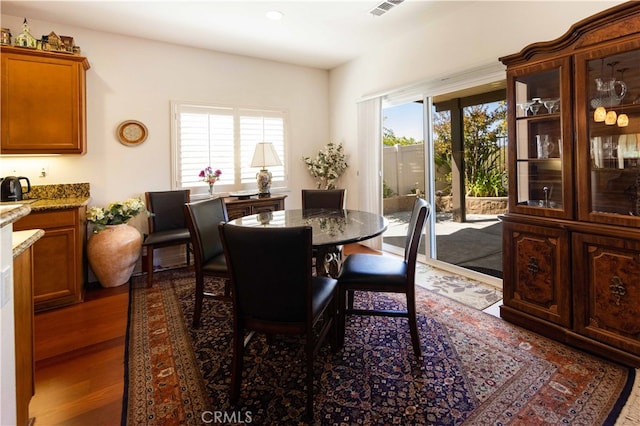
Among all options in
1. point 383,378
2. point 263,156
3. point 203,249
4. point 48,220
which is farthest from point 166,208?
point 383,378

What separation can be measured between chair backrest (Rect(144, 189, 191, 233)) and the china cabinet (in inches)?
139

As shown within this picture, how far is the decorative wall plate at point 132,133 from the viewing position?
151 inches

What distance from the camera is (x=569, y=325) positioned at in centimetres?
218

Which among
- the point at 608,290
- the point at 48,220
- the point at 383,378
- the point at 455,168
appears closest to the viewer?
the point at 383,378

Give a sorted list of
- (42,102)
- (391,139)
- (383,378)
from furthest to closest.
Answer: (391,139) → (42,102) → (383,378)

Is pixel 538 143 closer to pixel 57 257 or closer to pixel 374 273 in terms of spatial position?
pixel 374 273

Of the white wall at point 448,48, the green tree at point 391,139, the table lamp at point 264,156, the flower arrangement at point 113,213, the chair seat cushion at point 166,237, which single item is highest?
the white wall at point 448,48

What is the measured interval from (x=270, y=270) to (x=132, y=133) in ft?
10.9

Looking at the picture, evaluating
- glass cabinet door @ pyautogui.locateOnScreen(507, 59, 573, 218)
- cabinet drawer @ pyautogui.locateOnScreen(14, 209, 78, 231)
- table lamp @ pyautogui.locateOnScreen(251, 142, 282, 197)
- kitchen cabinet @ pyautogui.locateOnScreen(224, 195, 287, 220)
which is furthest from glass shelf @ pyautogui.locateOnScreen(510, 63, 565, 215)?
cabinet drawer @ pyautogui.locateOnScreen(14, 209, 78, 231)

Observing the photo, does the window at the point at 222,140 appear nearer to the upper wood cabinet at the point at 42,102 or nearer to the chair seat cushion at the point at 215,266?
the upper wood cabinet at the point at 42,102

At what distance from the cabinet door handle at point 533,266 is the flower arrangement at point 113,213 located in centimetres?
377

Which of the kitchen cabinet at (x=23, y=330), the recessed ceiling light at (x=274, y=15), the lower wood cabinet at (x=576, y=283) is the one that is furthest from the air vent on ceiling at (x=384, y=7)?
the kitchen cabinet at (x=23, y=330)

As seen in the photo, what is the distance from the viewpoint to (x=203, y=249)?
259cm

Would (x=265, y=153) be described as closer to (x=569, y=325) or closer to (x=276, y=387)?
(x=276, y=387)
